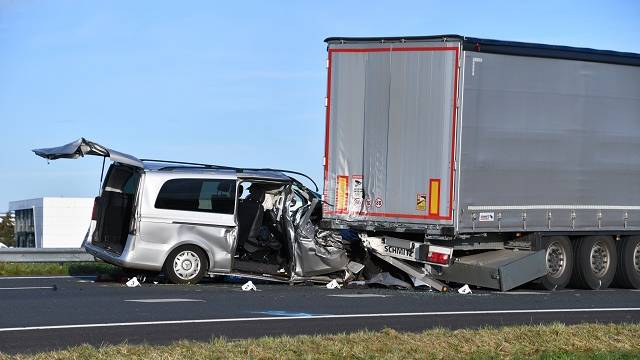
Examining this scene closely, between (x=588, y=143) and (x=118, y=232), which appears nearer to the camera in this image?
(x=118, y=232)

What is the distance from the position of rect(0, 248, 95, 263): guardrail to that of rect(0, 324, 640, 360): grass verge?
38.5ft

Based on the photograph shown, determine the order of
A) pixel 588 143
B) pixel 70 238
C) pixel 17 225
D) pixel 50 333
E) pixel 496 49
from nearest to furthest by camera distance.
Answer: pixel 50 333
pixel 496 49
pixel 588 143
pixel 70 238
pixel 17 225

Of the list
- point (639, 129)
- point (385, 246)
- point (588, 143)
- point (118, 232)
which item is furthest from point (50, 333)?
point (639, 129)

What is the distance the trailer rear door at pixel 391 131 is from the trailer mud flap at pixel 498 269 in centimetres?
114

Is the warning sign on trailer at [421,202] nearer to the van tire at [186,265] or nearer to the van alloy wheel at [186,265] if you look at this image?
the van tire at [186,265]

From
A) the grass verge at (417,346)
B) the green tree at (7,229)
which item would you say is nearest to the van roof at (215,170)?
the grass verge at (417,346)

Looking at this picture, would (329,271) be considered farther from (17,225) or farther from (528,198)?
(17,225)

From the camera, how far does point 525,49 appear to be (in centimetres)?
1881

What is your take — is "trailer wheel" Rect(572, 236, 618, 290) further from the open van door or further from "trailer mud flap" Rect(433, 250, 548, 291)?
the open van door

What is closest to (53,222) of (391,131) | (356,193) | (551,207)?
(356,193)

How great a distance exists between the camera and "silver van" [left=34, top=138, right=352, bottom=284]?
1786cm

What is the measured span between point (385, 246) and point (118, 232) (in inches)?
168

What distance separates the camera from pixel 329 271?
1909 centimetres

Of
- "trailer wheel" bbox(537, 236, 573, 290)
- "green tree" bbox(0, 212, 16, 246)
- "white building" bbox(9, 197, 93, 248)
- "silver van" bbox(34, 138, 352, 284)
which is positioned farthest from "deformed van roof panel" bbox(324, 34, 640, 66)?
"green tree" bbox(0, 212, 16, 246)
